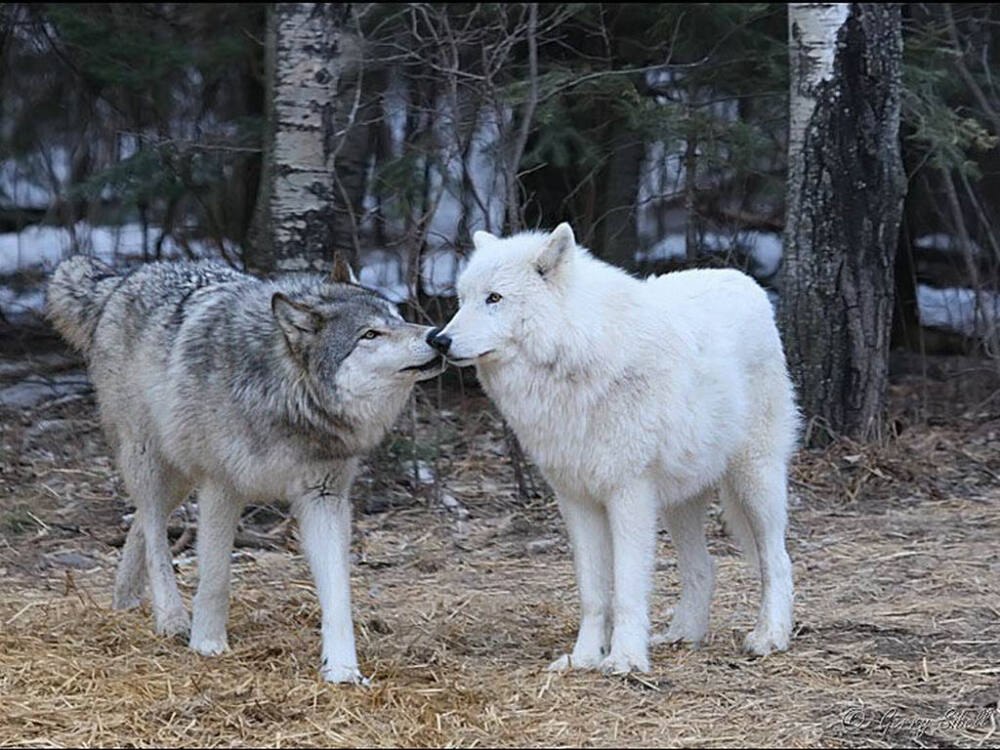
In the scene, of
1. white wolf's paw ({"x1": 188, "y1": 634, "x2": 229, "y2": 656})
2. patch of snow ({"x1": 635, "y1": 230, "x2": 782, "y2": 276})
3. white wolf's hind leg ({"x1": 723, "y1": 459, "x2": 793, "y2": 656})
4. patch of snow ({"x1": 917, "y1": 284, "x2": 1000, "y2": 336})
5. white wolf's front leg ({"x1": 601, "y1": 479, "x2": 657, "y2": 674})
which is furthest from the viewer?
patch of snow ({"x1": 917, "y1": 284, "x2": 1000, "y2": 336})

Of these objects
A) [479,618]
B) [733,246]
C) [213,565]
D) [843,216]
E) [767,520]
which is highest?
[843,216]

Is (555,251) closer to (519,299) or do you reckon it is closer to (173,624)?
(519,299)

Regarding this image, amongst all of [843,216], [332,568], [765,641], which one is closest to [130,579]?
[332,568]

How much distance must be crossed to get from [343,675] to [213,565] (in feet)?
2.65

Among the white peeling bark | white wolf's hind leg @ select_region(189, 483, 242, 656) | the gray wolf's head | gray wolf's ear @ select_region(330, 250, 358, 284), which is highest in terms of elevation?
the white peeling bark

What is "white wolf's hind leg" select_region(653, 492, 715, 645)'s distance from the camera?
5770mm

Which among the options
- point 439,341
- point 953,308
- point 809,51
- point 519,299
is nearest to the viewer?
point 439,341

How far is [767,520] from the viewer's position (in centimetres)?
577

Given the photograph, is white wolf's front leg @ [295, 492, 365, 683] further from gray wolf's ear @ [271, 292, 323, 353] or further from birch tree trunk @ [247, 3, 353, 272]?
birch tree trunk @ [247, 3, 353, 272]

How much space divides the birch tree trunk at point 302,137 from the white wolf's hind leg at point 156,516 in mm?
2111

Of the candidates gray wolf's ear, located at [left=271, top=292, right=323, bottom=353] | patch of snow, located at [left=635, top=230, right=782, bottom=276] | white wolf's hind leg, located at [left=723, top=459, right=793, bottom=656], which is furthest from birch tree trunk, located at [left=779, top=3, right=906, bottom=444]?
gray wolf's ear, located at [left=271, top=292, right=323, bottom=353]

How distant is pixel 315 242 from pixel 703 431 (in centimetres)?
327

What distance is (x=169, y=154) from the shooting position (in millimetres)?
10070

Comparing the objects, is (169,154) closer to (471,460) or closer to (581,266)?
(471,460)
